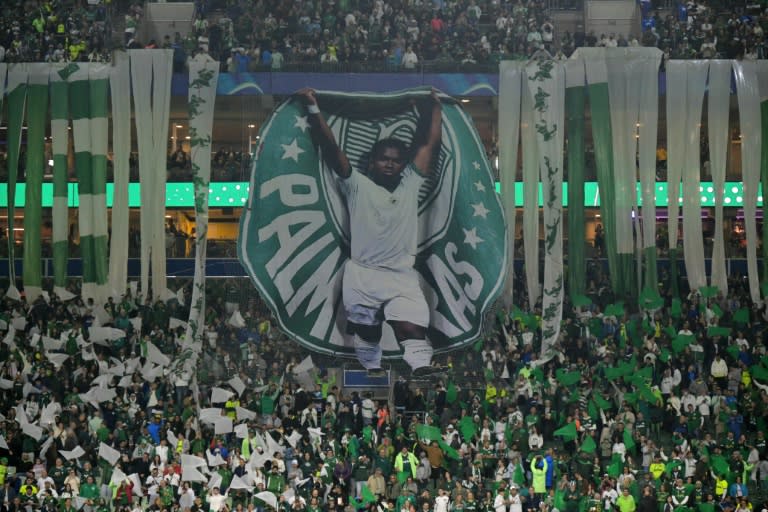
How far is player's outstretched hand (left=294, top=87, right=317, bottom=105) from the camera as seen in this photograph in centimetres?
4338

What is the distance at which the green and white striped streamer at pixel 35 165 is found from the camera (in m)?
44.4

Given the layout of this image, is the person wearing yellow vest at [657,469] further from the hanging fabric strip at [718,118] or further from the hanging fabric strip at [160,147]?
the hanging fabric strip at [160,147]

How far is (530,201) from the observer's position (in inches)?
1730

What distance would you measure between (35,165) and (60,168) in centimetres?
65

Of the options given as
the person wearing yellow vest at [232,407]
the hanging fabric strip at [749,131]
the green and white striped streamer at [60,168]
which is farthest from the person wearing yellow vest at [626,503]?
the green and white striped streamer at [60,168]

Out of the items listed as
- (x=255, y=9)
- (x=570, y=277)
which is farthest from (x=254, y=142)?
(x=570, y=277)

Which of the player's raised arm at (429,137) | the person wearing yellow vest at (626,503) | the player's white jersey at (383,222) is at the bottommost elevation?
the person wearing yellow vest at (626,503)

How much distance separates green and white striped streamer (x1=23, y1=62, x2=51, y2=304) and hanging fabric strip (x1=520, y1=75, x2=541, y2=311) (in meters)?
12.4

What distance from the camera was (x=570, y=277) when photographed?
143ft

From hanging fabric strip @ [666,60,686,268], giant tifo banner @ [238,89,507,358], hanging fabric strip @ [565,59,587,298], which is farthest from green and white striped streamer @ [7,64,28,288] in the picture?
hanging fabric strip @ [666,60,686,268]

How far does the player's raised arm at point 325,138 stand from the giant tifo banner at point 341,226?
132 millimetres

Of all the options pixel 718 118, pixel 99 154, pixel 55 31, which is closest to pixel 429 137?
pixel 718 118

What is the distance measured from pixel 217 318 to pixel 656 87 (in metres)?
12.6

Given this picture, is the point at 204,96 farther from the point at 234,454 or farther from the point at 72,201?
the point at 234,454
